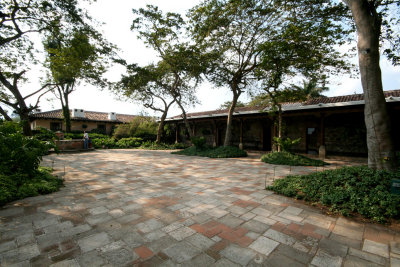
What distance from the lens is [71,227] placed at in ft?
8.23

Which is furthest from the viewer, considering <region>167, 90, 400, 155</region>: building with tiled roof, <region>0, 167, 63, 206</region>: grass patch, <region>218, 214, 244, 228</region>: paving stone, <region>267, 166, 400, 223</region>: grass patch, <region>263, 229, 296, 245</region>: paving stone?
<region>167, 90, 400, 155</region>: building with tiled roof

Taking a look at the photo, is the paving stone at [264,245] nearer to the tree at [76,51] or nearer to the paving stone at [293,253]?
the paving stone at [293,253]

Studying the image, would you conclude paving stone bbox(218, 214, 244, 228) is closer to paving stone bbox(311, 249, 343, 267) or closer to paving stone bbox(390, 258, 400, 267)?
paving stone bbox(311, 249, 343, 267)

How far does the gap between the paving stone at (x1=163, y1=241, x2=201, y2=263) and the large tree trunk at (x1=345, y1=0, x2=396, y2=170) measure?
405cm

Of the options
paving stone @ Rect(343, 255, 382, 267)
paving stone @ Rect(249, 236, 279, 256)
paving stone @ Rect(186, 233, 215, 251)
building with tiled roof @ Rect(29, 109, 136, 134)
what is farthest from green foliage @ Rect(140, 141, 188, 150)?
paving stone @ Rect(343, 255, 382, 267)

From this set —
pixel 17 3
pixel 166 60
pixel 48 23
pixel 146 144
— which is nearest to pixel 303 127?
pixel 166 60

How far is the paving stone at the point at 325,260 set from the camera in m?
1.83

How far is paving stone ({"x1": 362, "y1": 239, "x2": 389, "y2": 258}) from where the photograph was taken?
2.02m

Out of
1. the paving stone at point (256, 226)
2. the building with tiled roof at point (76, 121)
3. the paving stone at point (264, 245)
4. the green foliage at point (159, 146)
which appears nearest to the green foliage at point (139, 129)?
the green foliage at point (159, 146)

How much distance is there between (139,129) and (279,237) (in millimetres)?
17810

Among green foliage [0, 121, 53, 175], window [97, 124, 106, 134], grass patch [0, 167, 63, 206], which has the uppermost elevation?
window [97, 124, 106, 134]

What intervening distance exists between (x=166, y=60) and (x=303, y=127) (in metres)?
10.8

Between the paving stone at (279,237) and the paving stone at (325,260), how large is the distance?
30 cm

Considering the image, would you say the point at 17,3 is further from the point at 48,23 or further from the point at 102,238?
the point at 102,238
